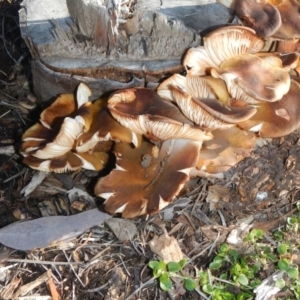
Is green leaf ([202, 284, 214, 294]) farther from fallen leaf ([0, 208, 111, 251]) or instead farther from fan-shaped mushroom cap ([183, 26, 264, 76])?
fan-shaped mushroom cap ([183, 26, 264, 76])

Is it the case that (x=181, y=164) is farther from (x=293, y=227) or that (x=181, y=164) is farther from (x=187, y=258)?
(x=293, y=227)

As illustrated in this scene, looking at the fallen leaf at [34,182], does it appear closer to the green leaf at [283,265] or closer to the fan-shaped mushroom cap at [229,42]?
the fan-shaped mushroom cap at [229,42]

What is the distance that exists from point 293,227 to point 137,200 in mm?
779

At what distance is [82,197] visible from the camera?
2891 mm

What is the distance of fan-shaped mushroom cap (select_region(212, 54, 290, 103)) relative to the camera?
229cm

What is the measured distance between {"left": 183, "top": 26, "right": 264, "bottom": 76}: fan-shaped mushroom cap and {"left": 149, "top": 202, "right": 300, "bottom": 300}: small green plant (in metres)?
0.81

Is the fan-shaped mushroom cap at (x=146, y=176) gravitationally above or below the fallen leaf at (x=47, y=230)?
above

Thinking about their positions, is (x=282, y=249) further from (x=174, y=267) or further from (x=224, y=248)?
(x=174, y=267)

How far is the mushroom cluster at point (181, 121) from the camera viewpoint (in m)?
2.31

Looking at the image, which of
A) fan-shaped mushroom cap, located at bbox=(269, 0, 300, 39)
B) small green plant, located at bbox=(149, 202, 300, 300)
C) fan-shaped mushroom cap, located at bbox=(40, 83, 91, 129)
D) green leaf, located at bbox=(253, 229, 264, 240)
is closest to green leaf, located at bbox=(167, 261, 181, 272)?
small green plant, located at bbox=(149, 202, 300, 300)

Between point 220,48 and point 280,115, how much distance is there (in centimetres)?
42

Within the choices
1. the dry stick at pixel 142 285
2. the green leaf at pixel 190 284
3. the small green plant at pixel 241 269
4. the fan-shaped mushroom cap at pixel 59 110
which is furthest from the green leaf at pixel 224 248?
the fan-shaped mushroom cap at pixel 59 110

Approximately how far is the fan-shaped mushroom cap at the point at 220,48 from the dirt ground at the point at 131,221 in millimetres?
634

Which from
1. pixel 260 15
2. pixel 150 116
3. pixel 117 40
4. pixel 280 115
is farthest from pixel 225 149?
pixel 117 40
